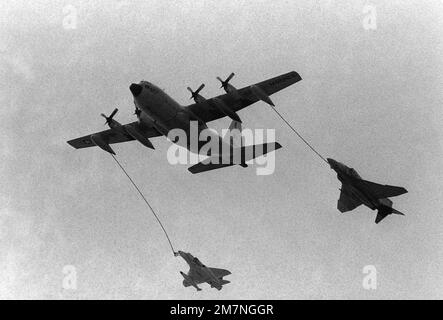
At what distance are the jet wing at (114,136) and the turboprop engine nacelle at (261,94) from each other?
11.2 metres

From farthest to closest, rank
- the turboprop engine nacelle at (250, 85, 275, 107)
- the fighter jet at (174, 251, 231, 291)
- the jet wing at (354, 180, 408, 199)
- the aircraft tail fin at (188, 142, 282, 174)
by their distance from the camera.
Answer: the fighter jet at (174, 251, 231, 291), the jet wing at (354, 180, 408, 199), the aircraft tail fin at (188, 142, 282, 174), the turboprop engine nacelle at (250, 85, 275, 107)

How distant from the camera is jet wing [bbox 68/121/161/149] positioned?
51312mm

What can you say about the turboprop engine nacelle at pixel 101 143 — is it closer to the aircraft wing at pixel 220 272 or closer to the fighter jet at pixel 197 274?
the fighter jet at pixel 197 274

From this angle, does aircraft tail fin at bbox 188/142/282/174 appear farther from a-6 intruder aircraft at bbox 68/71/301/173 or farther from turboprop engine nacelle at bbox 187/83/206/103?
turboprop engine nacelle at bbox 187/83/206/103

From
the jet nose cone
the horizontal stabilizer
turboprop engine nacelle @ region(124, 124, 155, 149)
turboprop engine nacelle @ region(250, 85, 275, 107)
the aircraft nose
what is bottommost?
the horizontal stabilizer

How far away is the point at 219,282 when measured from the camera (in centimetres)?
5897

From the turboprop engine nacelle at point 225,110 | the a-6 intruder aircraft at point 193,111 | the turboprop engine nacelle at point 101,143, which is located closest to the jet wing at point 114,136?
the a-6 intruder aircraft at point 193,111

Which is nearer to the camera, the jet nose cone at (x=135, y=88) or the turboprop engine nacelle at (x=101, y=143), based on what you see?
the jet nose cone at (x=135, y=88)

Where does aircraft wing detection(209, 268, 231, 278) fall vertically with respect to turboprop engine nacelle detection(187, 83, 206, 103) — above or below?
below

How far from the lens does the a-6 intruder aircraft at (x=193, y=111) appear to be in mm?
45406

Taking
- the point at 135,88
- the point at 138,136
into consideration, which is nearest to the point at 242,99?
the point at 135,88

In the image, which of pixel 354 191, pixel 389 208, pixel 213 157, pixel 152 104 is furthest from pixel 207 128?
pixel 389 208

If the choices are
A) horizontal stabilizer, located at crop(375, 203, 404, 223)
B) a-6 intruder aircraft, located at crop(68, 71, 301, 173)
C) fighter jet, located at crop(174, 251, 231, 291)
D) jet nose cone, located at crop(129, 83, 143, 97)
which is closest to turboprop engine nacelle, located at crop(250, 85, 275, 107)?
a-6 intruder aircraft, located at crop(68, 71, 301, 173)

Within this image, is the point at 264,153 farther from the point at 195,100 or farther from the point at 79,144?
the point at 79,144
